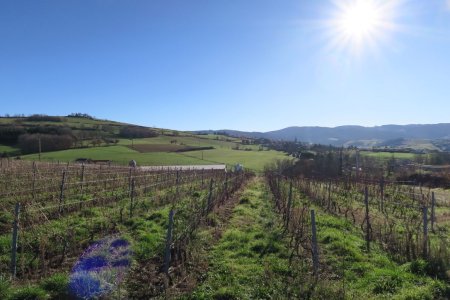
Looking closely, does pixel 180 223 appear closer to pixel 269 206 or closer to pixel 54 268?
pixel 54 268

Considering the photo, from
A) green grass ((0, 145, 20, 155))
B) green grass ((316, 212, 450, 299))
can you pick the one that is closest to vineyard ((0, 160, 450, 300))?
green grass ((316, 212, 450, 299))

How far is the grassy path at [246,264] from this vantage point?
7231 millimetres

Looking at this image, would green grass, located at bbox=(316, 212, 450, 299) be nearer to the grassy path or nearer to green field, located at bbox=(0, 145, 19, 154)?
the grassy path

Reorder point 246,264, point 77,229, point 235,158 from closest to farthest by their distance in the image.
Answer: point 246,264, point 77,229, point 235,158

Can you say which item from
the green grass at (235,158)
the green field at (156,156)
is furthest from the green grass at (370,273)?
the green grass at (235,158)

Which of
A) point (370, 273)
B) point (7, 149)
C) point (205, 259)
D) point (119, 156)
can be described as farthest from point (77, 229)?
point (7, 149)

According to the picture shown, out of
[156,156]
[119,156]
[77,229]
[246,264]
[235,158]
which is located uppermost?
[77,229]

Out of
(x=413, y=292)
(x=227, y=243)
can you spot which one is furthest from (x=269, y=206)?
(x=413, y=292)

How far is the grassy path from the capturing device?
285 inches

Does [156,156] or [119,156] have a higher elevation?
[119,156]

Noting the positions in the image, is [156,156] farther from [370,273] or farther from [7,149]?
[370,273]

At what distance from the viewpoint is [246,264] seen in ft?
29.3

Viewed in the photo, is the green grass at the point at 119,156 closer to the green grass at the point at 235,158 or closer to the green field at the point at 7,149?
the green field at the point at 7,149

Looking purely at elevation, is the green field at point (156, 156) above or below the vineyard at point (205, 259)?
below
